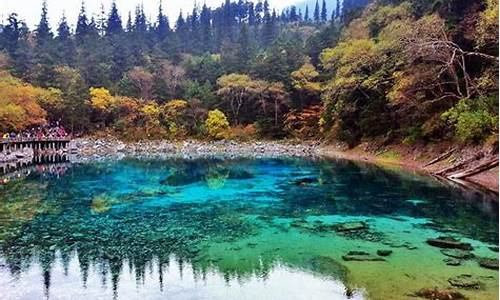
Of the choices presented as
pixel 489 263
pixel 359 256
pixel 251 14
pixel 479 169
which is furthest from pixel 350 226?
pixel 251 14

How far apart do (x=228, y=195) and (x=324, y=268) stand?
11837mm

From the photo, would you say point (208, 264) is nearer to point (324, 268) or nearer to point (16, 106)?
point (324, 268)

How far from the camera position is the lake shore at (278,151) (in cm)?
2707

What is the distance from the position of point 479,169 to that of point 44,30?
267ft

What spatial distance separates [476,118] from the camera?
23.6 metres

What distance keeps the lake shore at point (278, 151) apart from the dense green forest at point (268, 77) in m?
1.03

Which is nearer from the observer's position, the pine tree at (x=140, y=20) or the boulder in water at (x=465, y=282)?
the boulder in water at (x=465, y=282)

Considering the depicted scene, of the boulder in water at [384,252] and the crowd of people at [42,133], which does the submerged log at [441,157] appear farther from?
the crowd of people at [42,133]

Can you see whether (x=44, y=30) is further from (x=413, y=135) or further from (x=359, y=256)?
(x=359, y=256)

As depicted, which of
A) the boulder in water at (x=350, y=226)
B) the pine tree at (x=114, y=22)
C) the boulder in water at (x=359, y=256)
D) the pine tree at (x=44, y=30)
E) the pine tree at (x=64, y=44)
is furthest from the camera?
the pine tree at (x=114, y=22)

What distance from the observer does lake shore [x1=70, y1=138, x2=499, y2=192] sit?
27072 mm

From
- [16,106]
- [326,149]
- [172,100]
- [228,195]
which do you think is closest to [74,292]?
[228,195]

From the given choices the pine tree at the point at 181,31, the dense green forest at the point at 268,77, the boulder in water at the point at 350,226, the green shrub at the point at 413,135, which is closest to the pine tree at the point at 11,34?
the dense green forest at the point at 268,77

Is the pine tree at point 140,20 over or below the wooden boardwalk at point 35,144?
over
